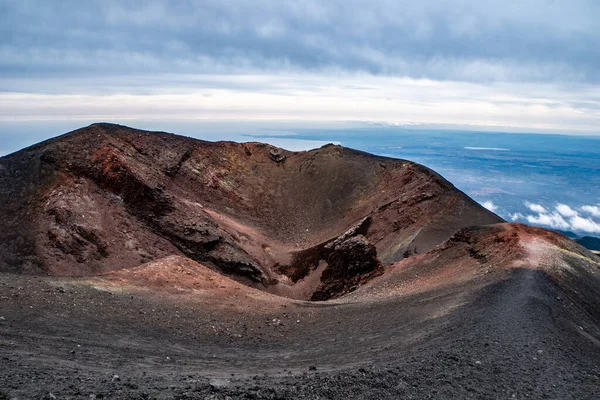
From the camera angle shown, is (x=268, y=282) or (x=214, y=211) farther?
(x=214, y=211)

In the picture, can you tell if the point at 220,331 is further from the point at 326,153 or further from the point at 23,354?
the point at 326,153

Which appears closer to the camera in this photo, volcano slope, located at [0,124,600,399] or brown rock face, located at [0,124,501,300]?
volcano slope, located at [0,124,600,399]

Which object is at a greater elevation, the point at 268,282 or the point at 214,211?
the point at 214,211

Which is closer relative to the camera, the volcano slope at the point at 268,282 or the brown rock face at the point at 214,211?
the volcano slope at the point at 268,282
